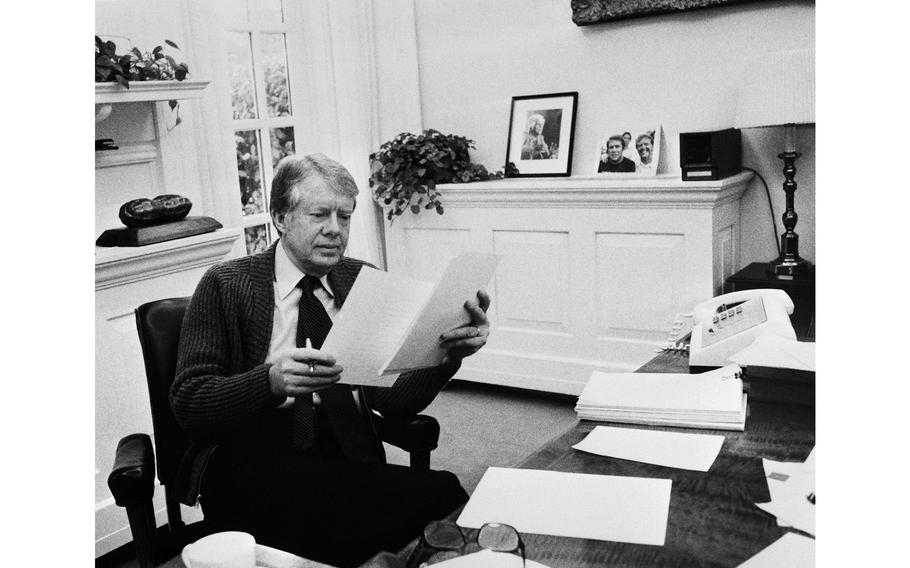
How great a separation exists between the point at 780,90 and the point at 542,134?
130cm

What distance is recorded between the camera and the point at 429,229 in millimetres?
4301

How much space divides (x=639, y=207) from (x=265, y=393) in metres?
2.26

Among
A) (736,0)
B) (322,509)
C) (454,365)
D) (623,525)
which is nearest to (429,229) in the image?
(736,0)

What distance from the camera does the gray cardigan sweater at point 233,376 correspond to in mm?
1802

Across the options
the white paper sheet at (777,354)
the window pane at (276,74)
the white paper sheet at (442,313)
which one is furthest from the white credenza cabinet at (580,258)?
the white paper sheet at (442,313)

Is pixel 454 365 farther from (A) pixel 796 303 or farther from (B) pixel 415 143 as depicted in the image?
(B) pixel 415 143

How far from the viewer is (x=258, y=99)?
404 cm

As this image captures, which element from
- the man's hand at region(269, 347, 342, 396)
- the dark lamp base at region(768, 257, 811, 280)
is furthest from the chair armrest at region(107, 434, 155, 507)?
the dark lamp base at region(768, 257, 811, 280)

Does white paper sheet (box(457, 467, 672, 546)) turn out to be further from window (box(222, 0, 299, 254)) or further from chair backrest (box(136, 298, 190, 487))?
window (box(222, 0, 299, 254))

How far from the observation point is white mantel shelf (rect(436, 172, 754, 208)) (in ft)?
11.3

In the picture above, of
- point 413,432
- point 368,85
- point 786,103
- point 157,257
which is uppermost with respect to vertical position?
point 368,85

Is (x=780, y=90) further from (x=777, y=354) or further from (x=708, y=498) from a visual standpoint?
(x=708, y=498)

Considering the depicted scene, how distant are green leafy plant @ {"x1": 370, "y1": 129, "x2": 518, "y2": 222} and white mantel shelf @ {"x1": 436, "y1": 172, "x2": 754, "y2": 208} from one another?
7 centimetres

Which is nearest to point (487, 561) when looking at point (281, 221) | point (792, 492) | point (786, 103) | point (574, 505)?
point (574, 505)
